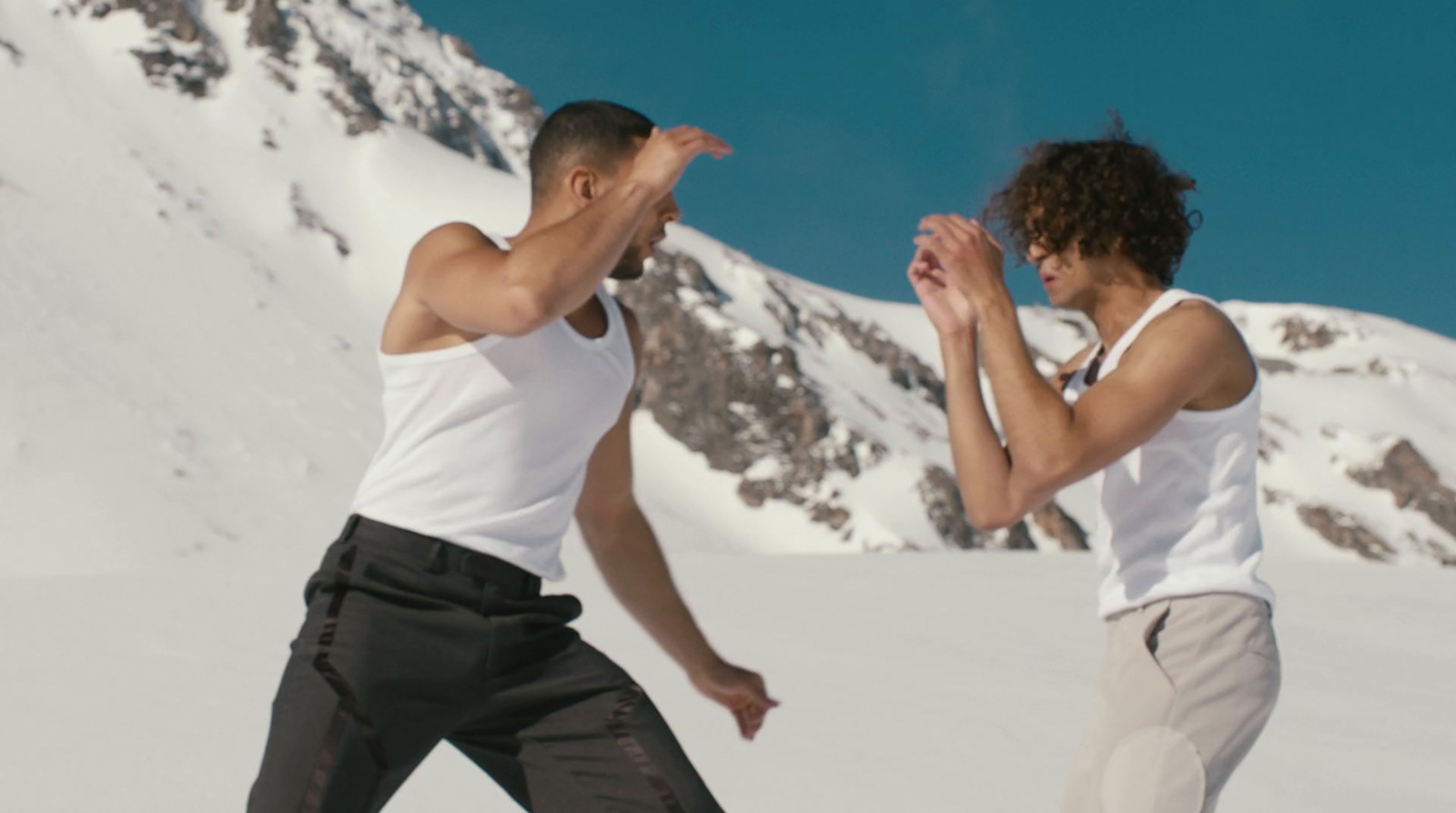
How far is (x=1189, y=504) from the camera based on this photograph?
2283mm

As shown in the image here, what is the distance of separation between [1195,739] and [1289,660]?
6.81m

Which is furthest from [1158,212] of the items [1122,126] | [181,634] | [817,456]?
[817,456]

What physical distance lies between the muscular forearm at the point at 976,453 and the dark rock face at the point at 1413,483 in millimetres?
111407

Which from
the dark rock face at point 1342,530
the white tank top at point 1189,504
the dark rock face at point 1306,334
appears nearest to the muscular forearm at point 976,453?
the white tank top at point 1189,504

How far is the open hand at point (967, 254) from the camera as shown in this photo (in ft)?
7.47

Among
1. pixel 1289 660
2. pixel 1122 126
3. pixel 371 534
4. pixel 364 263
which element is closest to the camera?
pixel 371 534

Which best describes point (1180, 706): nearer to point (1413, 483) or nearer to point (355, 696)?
point (355, 696)

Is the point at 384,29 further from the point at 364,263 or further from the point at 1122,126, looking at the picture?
the point at 1122,126

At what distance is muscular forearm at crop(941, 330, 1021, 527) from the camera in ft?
7.02

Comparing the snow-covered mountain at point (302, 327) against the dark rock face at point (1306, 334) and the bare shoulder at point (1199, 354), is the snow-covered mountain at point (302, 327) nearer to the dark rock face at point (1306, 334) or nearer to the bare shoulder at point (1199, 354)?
the bare shoulder at point (1199, 354)

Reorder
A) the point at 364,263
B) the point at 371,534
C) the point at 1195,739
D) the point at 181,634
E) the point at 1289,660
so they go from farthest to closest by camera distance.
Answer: the point at 364,263 < the point at 1289,660 < the point at 181,634 < the point at 371,534 < the point at 1195,739

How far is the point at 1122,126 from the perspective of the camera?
104 inches

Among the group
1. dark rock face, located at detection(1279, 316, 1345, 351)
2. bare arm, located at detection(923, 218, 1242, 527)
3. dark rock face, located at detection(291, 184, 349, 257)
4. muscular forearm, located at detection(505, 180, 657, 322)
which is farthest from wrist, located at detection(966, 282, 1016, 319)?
dark rock face, located at detection(1279, 316, 1345, 351)

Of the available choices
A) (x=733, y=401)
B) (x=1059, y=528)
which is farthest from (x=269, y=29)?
(x=1059, y=528)
